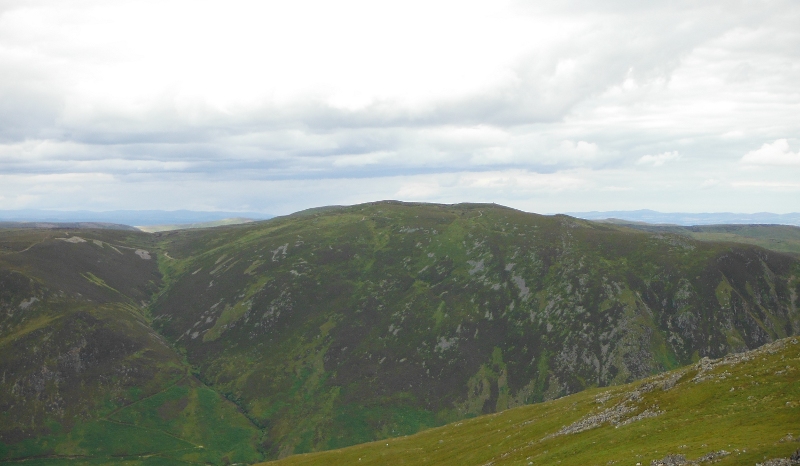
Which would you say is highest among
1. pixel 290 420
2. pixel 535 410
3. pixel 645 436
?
pixel 645 436

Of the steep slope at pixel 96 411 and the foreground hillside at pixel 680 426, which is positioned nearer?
the foreground hillside at pixel 680 426

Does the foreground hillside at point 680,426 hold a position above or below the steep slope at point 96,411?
above

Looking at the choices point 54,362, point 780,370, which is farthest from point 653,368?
point 54,362

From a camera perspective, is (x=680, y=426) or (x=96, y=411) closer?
(x=680, y=426)

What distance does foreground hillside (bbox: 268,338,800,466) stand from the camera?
4462 cm

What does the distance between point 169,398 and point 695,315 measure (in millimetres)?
205151

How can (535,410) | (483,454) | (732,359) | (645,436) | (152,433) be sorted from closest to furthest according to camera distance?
(645,436) < (732,359) < (483,454) < (535,410) < (152,433)

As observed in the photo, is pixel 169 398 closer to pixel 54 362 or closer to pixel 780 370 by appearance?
pixel 54 362

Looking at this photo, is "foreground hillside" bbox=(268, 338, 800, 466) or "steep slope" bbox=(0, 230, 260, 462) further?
"steep slope" bbox=(0, 230, 260, 462)

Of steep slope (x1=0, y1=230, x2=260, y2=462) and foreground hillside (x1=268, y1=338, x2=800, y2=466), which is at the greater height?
foreground hillside (x1=268, y1=338, x2=800, y2=466)

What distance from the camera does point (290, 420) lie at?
189625 mm

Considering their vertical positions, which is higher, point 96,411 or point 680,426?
point 680,426

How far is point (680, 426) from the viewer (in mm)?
54906

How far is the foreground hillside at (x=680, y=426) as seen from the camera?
4462 cm
